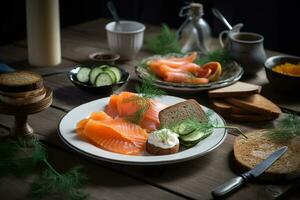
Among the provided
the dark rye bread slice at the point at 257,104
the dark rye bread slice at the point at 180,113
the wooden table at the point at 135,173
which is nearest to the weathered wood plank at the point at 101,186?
the wooden table at the point at 135,173

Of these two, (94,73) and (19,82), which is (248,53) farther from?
(19,82)

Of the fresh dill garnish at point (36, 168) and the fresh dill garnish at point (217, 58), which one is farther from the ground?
the fresh dill garnish at point (217, 58)

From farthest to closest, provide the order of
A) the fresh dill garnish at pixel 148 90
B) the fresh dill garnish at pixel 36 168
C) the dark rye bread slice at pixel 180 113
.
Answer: the fresh dill garnish at pixel 148 90, the dark rye bread slice at pixel 180 113, the fresh dill garnish at pixel 36 168

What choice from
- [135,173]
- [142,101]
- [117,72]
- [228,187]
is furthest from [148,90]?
[228,187]

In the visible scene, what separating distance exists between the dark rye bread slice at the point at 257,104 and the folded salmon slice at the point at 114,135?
337mm

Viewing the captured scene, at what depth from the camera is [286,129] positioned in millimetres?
1364

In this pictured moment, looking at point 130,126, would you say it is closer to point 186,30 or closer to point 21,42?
point 186,30

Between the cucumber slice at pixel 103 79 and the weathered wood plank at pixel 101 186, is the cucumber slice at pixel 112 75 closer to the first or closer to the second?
the cucumber slice at pixel 103 79

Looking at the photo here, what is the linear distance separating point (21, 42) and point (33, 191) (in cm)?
113

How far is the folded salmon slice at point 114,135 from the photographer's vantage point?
1222 millimetres

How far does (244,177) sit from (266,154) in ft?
0.41

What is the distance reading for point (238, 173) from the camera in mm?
1201

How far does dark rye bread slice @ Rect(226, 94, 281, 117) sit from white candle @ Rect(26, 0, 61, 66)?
0.63m

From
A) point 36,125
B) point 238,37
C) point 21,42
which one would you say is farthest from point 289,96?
point 21,42
